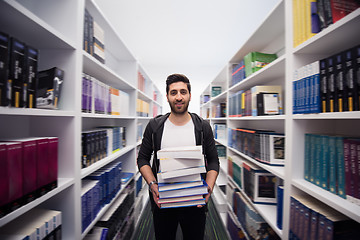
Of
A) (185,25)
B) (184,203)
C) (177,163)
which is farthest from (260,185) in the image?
(185,25)

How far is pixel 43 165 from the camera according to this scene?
2.25 ft

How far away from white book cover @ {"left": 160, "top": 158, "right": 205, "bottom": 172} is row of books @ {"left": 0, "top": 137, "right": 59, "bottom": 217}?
0.57 meters

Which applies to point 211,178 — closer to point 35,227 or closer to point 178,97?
point 178,97

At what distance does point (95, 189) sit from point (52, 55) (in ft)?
3.16

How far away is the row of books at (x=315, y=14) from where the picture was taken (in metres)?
0.71

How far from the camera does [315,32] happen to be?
2.61ft

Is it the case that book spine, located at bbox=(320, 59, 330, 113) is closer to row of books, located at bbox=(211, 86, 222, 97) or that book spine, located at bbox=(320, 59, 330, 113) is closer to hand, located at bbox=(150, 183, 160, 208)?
hand, located at bbox=(150, 183, 160, 208)

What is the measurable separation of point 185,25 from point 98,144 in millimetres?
2597

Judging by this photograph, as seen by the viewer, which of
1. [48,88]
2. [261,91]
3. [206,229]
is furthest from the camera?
[206,229]

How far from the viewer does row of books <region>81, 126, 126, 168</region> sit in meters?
1.05

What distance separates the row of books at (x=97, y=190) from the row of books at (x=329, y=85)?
1.51 metres

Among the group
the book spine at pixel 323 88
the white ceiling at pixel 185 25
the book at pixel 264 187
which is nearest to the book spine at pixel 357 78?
the book spine at pixel 323 88

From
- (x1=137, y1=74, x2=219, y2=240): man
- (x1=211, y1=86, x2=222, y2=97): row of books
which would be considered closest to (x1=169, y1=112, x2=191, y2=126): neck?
(x1=137, y1=74, x2=219, y2=240): man

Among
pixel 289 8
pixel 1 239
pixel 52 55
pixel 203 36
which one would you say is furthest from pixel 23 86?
pixel 203 36
